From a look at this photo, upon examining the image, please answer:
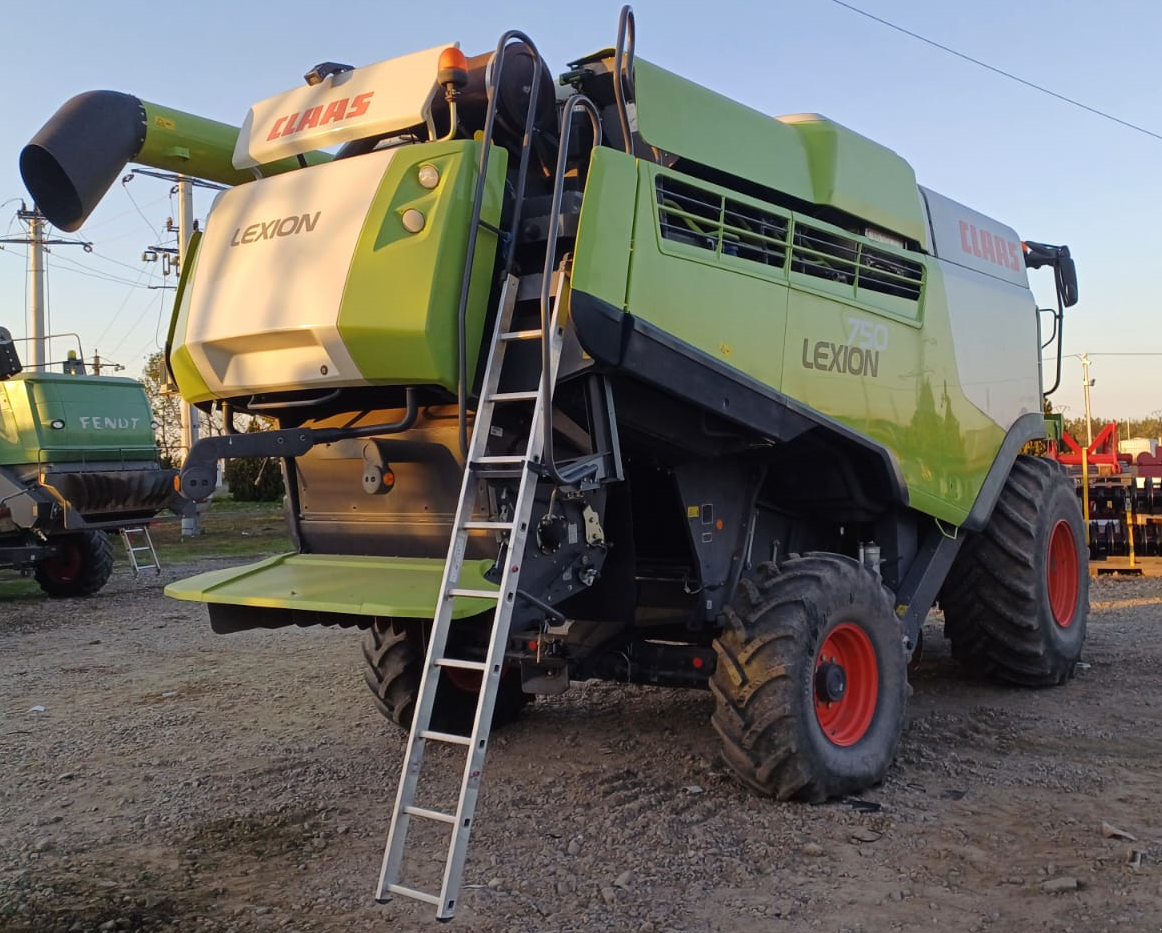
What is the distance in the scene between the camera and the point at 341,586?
4.67 m

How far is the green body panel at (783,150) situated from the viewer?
4.70 meters

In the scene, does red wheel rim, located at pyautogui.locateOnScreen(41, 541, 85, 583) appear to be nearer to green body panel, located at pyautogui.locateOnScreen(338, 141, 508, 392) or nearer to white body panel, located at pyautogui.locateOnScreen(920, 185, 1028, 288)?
green body panel, located at pyautogui.locateOnScreen(338, 141, 508, 392)

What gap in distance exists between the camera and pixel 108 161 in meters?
4.90

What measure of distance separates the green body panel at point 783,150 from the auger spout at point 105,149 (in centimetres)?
163

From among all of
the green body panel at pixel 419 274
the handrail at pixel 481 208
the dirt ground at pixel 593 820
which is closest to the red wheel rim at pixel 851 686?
the dirt ground at pixel 593 820

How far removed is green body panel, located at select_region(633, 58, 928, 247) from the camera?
4699 mm

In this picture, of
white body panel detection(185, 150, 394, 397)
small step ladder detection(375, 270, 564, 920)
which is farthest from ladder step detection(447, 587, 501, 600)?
white body panel detection(185, 150, 394, 397)

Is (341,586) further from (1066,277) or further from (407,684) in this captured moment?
(1066,277)

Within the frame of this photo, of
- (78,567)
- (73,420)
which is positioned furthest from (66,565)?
(73,420)

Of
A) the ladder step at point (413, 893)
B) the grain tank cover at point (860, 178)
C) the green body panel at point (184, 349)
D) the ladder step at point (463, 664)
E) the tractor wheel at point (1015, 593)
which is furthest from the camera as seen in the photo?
the tractor wheel at point (1015, 593)

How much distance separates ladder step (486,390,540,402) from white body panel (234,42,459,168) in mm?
1193

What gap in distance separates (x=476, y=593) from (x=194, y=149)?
260 cm

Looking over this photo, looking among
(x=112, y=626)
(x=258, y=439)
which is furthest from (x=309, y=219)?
(x=112, y=626)

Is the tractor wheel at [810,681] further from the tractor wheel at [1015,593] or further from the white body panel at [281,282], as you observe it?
the white body panel at [281,282]
